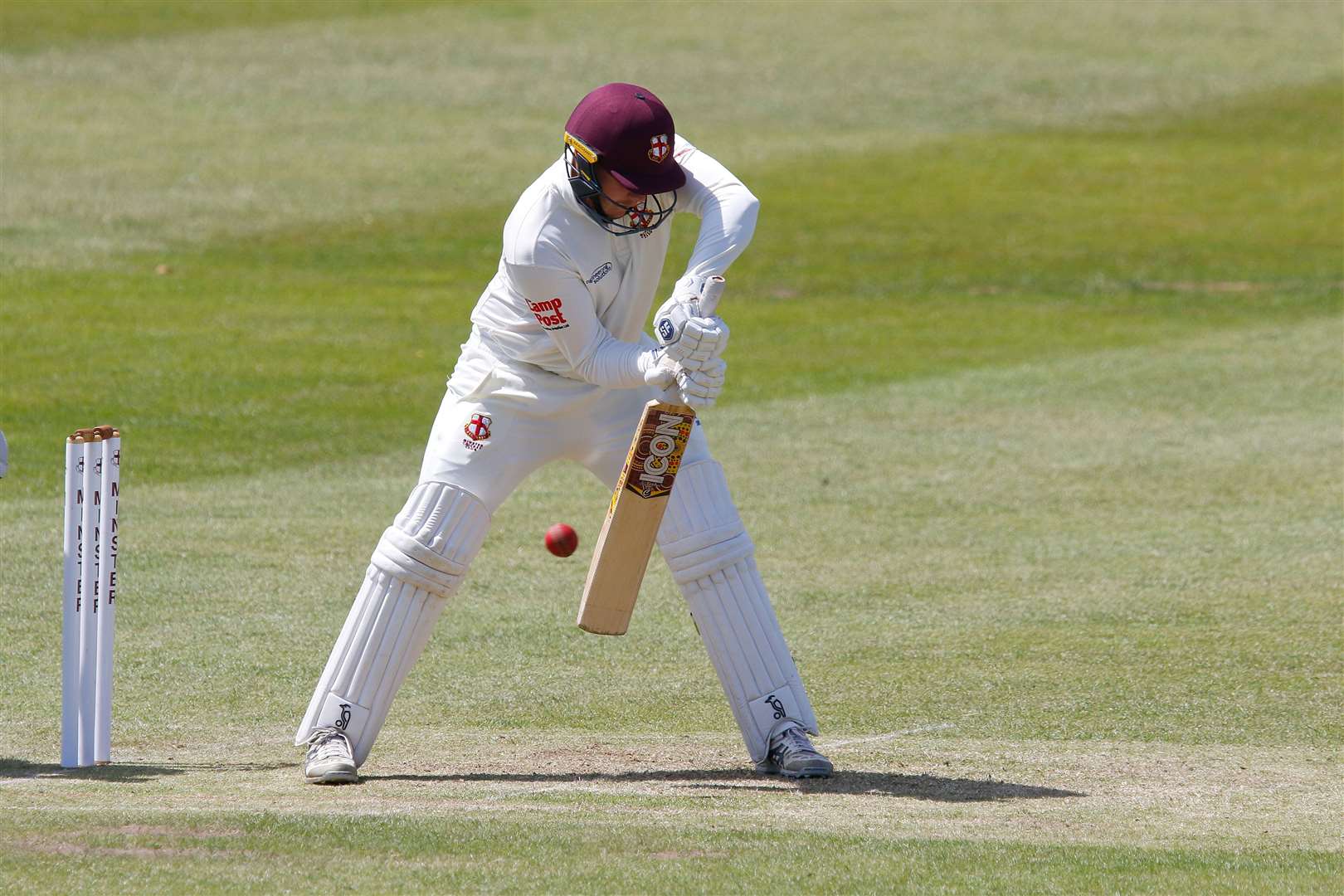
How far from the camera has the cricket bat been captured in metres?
5.79

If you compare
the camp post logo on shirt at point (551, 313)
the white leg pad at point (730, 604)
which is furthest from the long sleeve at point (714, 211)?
the white leg pad at point (730, 604)

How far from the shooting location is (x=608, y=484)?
6301 millimetres

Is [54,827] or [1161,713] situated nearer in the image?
[54,827]

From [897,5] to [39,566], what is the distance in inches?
1149

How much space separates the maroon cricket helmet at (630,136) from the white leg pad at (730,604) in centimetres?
91

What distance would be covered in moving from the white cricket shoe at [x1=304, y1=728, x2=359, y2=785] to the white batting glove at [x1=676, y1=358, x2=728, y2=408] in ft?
4.82

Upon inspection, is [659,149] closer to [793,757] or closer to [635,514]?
[635,514]

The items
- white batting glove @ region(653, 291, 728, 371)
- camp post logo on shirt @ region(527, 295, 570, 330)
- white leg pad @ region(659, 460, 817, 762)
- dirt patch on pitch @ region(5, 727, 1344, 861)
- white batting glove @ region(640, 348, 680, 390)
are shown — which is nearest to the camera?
dirt patch on pitch @ region(5, 727, 1344, 861)

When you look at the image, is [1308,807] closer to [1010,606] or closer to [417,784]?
[417,784]

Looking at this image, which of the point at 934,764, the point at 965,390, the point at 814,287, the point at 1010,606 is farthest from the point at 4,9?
the point at 934,764

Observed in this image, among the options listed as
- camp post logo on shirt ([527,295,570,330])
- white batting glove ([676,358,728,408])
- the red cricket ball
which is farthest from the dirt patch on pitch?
camp post logo on shirt ([527,295,570,330])

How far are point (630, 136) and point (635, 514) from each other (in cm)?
110

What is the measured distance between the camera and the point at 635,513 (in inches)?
230

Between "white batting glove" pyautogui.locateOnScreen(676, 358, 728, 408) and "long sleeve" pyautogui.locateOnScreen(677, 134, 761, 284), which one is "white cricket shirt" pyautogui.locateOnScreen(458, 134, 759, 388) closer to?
"long sleeve" pyautogui.locateOnScreen(677, 134, 761, 284)
